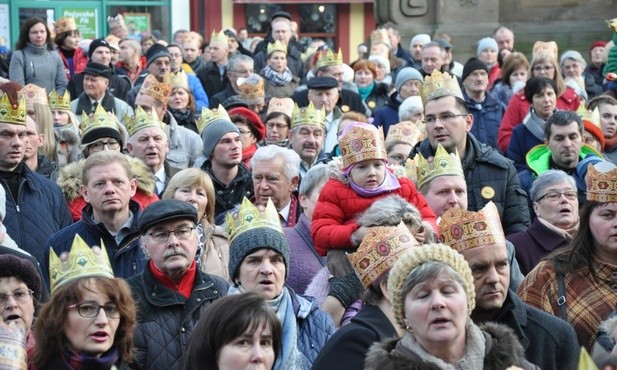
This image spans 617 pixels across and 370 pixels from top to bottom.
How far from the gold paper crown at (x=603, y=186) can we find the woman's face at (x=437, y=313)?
7.37ft

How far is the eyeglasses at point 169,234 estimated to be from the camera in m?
7.99

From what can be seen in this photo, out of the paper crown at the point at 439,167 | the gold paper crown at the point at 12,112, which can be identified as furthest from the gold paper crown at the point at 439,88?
the gold paper crown at the point at 12,112

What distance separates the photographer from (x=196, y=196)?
9695mm

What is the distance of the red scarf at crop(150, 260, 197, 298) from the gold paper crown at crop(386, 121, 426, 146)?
14.6 ft

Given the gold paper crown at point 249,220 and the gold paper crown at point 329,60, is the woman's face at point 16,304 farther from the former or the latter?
the gold paper crown at point 329,60

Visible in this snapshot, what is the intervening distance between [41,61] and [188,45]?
11.3 ft

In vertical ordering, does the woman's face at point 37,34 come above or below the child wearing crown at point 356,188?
above

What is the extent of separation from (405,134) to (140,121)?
194 cm

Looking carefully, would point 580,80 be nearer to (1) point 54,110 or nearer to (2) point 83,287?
(1) point 54,110

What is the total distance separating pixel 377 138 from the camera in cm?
927

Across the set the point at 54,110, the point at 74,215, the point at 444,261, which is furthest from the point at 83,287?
the point at 54,110

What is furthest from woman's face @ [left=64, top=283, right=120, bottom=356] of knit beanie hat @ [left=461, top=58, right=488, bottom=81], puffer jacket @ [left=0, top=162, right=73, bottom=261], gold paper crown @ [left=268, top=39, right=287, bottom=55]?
gold paper crown @ [left=268, top=39, right=287, bottom=55]

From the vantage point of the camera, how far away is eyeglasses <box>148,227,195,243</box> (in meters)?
7.99

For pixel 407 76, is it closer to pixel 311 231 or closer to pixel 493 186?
pixel 493 186
